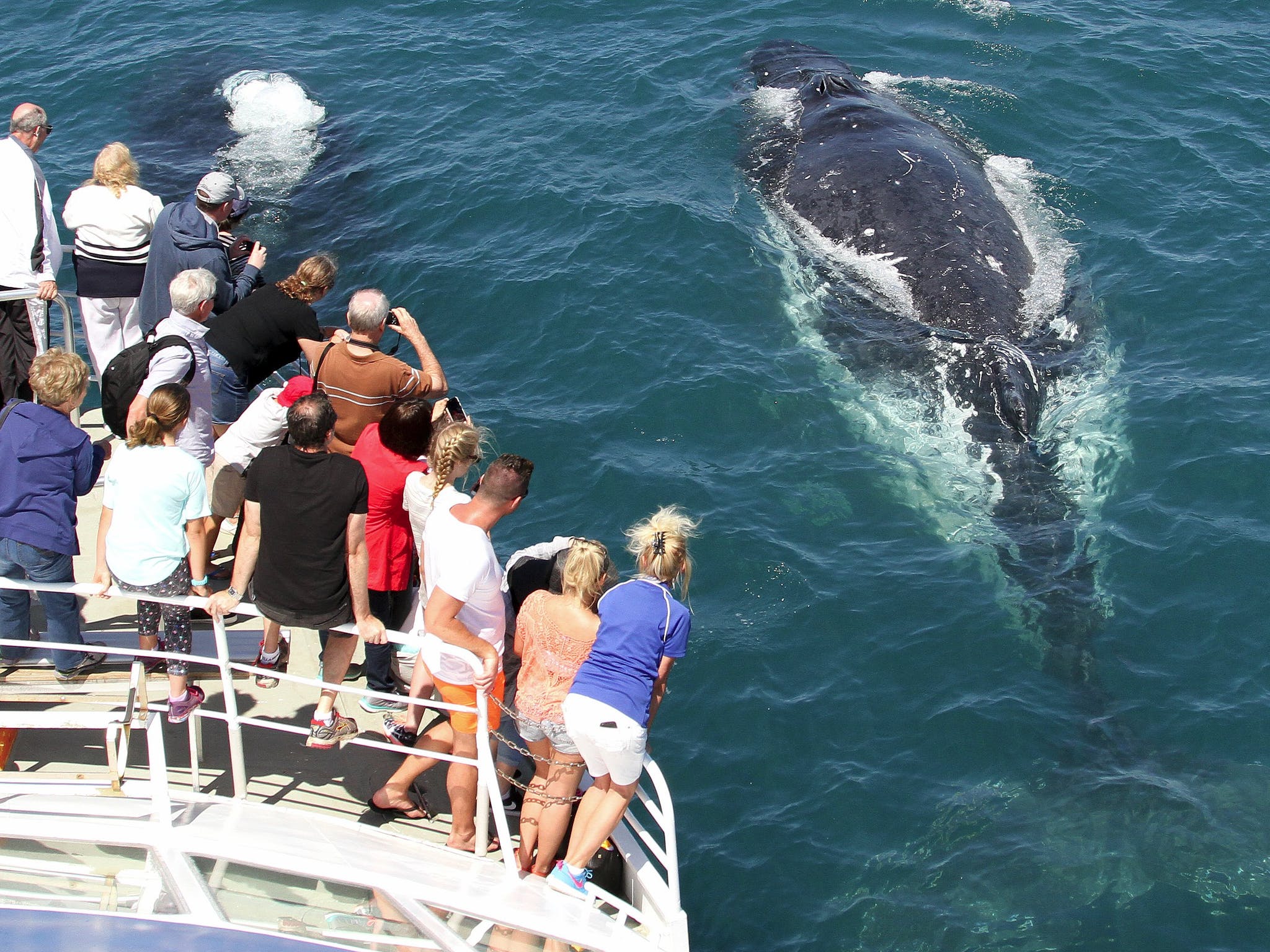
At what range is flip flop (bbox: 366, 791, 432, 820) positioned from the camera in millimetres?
7230

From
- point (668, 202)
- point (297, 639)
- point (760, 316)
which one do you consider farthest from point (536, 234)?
point (297, 639)

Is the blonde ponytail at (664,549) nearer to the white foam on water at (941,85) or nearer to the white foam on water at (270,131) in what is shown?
the white foam on water at (270,131)

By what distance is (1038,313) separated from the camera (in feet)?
48.3

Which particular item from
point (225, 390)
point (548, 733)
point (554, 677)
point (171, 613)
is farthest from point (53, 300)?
point (548, 733)

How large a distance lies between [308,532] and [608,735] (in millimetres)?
2248

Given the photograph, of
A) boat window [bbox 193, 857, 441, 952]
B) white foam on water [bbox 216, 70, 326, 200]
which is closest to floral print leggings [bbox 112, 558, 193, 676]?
boat window [bbox 193, 857, 441, 952]

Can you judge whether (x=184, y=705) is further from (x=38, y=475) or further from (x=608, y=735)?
(x=608, y=735)

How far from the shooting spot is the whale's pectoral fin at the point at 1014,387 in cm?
1287

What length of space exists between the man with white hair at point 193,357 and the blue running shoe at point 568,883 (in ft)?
13.4

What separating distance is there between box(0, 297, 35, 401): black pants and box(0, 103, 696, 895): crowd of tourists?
6.41 ft

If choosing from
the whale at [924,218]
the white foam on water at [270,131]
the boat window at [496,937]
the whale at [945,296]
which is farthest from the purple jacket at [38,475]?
the white foam on water at [270,131]

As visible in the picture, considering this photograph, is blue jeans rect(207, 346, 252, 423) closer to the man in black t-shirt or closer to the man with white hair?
the man with white hair

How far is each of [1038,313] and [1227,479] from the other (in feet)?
10.7

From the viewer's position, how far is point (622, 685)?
6422 millimetres
